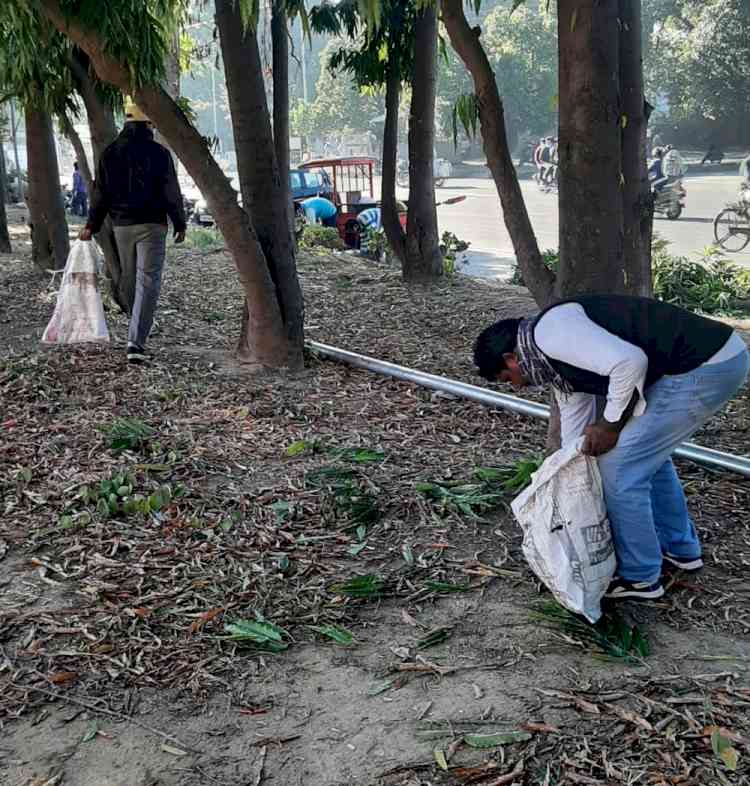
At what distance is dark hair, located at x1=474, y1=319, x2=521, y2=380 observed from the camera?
3557mm

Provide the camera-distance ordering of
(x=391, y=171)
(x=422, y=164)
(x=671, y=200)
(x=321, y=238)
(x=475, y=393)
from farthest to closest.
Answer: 1. (x=671, y=200)
2. (x=321, y=238)
3. (x=391, y=171)
4. (x=422, y=164)
5. (x=475, y=393)

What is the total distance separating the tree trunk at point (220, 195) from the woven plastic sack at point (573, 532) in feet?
12.2

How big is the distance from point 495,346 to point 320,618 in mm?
1217

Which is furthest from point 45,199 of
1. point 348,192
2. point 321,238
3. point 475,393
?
point 348,192

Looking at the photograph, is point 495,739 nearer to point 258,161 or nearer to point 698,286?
point 258,161

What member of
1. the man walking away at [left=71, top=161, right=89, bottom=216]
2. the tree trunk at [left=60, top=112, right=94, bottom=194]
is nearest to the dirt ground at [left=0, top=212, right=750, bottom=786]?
the tree trunk at [left=60, top=112, right=94, bottom=194]

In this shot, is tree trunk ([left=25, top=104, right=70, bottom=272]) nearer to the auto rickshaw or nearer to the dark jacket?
the dark jacket

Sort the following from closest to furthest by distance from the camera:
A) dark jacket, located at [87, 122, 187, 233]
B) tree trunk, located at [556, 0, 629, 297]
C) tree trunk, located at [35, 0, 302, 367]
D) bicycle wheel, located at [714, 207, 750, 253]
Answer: tree trunk, located at [556, 0, 629, 297]
tree trunk, located at [35, 0, 302, 367]
dark jacket, located at [87, 122, 187, 233]
bicycle wheel, located at [714, 207, 750, 253]

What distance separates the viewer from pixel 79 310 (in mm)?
7598

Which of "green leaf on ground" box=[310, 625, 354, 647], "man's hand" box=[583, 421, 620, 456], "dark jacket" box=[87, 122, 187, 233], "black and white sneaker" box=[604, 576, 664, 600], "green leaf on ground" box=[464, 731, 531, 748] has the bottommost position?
"green leaf on ground" box=[464, 731, 531, 748]

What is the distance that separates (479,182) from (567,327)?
50.5 meters

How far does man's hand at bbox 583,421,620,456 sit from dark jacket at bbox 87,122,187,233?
4.63 m

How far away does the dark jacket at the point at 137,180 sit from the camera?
23.4 feet

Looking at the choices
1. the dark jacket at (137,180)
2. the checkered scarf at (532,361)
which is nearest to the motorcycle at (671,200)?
the dark jacket at (137,180)
